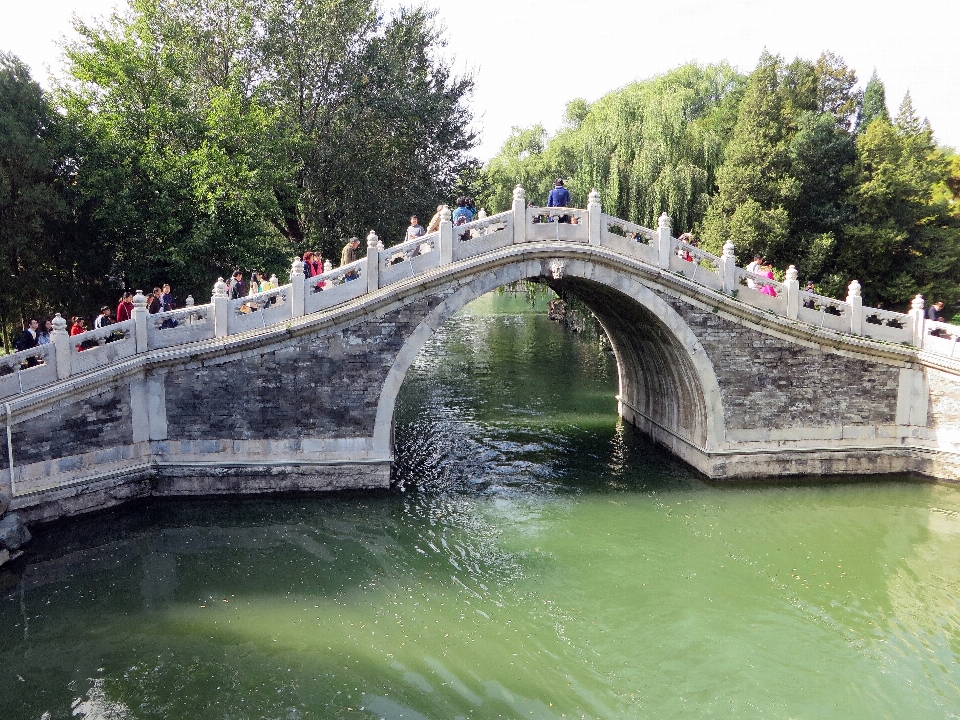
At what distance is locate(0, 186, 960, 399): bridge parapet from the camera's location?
41.0 feet

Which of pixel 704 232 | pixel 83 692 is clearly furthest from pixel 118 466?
pixel 704 232

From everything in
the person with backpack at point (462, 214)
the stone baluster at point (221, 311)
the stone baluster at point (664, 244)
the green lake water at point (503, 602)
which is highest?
the person with backpack at point (462, 214)

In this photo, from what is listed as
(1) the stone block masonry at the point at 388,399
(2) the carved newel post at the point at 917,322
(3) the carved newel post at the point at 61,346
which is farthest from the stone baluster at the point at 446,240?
(2) the carved newel post at the point at 917,322

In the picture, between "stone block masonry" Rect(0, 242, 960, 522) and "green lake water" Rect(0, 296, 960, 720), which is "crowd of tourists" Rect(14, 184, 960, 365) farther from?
"green lake water" Rect(0, 296, 960, 720)

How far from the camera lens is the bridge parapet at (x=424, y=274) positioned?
41.0 feet

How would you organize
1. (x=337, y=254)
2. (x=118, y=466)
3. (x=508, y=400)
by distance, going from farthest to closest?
(x=337, y=254) → (x=508, y=400) → (x=118, y=466)

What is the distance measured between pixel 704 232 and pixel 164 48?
52.4ft

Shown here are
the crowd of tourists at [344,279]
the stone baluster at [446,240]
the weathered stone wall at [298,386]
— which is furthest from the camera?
the stone baluster at [446,240]

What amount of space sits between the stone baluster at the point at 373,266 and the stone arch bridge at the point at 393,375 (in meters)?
0.03

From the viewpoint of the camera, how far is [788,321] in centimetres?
1477

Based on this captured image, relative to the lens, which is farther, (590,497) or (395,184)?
(395,184)

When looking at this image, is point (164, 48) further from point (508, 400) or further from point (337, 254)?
point (508, 400)

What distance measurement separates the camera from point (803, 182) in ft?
Result: 68.0

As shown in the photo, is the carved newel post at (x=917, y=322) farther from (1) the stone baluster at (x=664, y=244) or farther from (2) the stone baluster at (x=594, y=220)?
(2) the stone baluster at (x=594, y=220)
